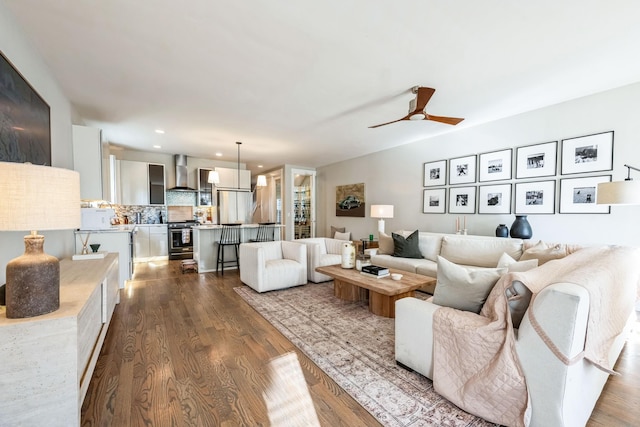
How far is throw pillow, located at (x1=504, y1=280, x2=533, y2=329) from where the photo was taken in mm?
1459

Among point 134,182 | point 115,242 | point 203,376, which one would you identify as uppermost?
point 134,182

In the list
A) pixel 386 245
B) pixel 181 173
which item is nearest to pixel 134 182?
pixel 181 173

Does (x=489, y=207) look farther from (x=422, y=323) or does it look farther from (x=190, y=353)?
(x=190, y=353)

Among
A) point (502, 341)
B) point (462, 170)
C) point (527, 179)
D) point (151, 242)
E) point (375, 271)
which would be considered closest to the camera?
point (502, 341)

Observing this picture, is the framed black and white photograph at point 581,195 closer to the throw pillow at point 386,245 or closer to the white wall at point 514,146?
the white wall at point 514,146

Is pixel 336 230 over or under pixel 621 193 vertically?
under

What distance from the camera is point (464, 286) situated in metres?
1.68

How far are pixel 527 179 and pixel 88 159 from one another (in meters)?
5.98

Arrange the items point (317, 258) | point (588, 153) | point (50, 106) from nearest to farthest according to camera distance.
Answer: point (50, 106)
point (588, 153)
point (317, 258)

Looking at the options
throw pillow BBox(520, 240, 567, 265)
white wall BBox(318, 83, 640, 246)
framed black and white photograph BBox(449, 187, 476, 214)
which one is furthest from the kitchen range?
throw pillow BBox(520, 240, 567, 265)

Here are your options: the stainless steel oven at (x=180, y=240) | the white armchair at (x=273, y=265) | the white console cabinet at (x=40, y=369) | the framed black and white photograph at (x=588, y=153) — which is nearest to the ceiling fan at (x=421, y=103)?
the framed black and white photograph at (x=588, y=153)

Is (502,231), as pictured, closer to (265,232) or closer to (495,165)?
(495,165)

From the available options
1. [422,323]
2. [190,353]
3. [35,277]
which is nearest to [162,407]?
[190,353]

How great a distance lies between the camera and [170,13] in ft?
6.00
